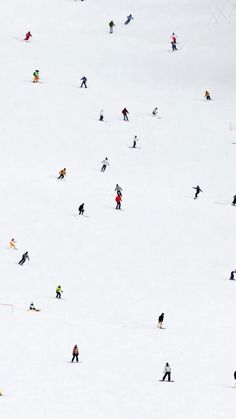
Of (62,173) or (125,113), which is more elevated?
(125,113)

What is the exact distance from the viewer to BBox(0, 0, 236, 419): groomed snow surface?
35.5 meters

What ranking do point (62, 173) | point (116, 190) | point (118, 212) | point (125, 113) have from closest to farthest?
point (118, 212), point (116, 190), point (62, 173), point (125, 113)

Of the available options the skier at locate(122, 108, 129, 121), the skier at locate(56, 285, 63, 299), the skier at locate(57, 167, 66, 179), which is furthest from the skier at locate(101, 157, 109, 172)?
the skier at locate(56, 285, 63, 299)

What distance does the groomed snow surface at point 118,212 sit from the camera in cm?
3553

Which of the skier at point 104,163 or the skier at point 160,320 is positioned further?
the skier at point 104,163

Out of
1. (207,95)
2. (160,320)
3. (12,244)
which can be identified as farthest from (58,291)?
(207,95)

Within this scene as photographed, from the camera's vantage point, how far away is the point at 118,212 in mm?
54000

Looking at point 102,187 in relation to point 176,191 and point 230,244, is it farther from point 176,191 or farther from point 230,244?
point 230,244

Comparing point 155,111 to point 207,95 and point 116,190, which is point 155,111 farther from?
point 116,190

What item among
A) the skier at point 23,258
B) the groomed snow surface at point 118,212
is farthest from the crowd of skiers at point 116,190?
the groomed snow surface at point 118,212

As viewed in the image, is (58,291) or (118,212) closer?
(58,291)

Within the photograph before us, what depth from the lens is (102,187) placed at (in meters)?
56.9

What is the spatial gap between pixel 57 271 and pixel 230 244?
10.3 meters

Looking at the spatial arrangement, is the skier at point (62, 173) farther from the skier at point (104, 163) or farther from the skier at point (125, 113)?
the skier at point (125, 113)
